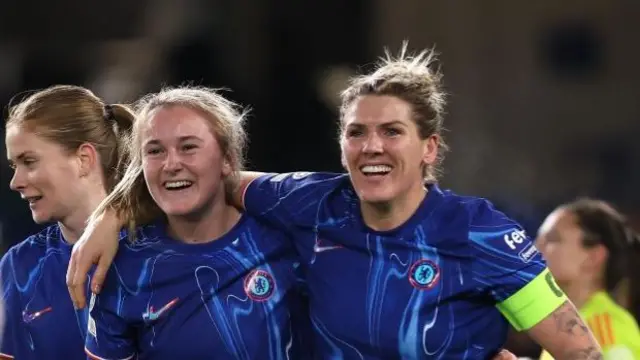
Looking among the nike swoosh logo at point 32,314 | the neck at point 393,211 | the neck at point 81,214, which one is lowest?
the nike swoosh logo at point 32,314

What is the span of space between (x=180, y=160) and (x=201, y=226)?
183 mm

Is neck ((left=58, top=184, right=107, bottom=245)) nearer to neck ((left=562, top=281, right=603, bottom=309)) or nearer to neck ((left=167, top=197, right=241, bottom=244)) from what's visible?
neck ((left=167, top=197, right=241, bottom=244))

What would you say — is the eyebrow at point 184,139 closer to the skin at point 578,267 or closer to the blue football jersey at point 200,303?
the blue football jersey at point 200,303

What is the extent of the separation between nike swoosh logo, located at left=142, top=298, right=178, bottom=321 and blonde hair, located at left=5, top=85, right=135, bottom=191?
500 mm

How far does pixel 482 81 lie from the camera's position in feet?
31.0

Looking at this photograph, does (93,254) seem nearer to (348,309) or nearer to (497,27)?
(348,309)

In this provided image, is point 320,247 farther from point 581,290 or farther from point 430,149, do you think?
point 581,290

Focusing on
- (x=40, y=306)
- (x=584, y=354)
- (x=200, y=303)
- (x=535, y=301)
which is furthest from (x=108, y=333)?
(x=584, y=354)

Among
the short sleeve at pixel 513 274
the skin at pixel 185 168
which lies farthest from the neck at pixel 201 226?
the short sleeve at pixel 513 274

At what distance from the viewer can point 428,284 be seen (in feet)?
9.32

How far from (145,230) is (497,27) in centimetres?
676

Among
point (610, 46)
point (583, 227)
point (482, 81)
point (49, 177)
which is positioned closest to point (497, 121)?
point (482, 81)

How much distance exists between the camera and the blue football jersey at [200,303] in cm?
290

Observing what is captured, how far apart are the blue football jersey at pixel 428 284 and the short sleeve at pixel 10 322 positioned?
2.67ft
